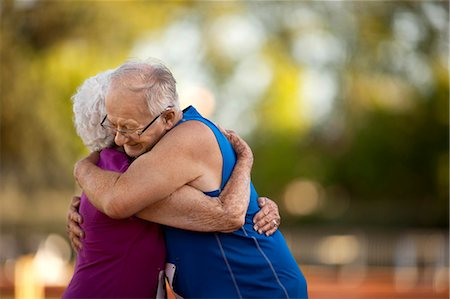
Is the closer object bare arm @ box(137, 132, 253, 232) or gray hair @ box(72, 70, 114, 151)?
bare arm @ box(137, 132, 253, 232)

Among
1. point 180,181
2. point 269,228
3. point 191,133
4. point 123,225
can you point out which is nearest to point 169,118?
point 191,133

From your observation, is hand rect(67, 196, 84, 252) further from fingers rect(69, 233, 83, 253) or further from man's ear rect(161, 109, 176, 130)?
man's ear rect(161, 109, 176, 130)

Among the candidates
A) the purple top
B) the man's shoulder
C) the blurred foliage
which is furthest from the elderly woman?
the blurred foliage

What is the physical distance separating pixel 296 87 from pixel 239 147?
14757 mm

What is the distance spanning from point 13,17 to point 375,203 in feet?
29.7

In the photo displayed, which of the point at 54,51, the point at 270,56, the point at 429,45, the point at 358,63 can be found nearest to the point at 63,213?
the point at 54,51

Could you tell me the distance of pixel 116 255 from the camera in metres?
2.76

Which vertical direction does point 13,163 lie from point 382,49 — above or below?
below

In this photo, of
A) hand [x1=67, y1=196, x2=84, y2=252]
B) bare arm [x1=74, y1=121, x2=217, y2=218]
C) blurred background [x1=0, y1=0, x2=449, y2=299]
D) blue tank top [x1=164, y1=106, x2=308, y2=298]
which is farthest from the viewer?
blurred background [x1=0, y1=0, x2=449, y2=299]

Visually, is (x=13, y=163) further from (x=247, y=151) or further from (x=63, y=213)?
(x=247, y=151)

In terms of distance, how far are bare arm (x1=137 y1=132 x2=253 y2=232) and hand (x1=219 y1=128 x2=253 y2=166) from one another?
0.66 feet

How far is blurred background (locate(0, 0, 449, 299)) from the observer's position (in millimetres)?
16422

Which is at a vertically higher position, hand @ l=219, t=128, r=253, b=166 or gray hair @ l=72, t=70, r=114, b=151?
gray hair @ l=72, t=70, r=114, b=151

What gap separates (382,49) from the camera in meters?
17.8
